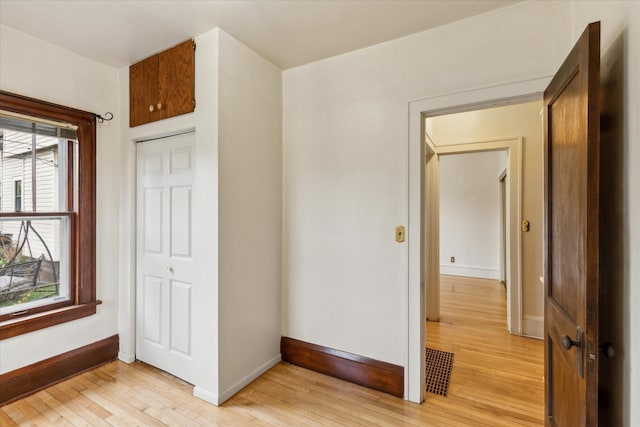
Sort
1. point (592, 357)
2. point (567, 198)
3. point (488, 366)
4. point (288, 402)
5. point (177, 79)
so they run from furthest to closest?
point (488, 366)
point (177, 79)
point (288, 402)
point (567, 198)
point (592, 357)

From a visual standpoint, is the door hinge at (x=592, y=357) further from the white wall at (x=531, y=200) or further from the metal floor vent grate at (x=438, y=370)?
the white wall at (x=531, y=200)

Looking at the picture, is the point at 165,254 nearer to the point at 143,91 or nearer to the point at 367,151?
the point at 143,91

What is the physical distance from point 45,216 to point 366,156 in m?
2.48

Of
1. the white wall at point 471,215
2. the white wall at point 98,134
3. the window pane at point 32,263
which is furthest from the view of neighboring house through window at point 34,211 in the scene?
the white wall at point 471,215

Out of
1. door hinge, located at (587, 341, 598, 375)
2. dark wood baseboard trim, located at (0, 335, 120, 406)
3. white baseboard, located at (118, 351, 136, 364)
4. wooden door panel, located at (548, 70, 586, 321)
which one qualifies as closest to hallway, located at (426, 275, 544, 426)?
wooden door panel, located at (548, 70, 586, 321)

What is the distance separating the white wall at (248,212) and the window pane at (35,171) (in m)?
1.40

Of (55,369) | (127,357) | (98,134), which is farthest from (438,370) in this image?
(98,134)

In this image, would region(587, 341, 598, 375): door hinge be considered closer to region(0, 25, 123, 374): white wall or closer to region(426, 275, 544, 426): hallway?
region(426, 275, 544, 426): hallway

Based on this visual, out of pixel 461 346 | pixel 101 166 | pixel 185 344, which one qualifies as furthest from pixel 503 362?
pixel 101 166

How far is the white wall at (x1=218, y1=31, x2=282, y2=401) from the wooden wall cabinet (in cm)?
30

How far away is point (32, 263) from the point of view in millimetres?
2307

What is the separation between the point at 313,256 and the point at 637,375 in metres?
1.93

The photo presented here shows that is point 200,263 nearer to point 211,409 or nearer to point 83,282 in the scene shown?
point 211,409

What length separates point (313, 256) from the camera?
258 centimetres
